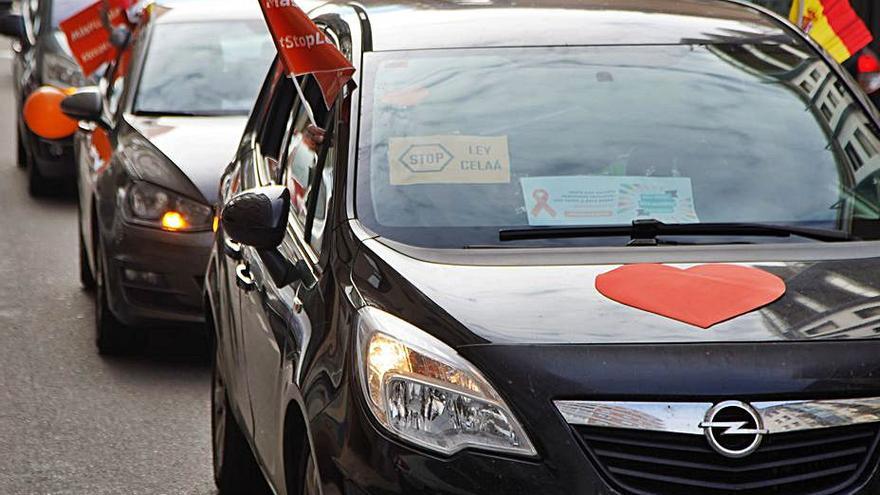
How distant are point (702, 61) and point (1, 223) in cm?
875

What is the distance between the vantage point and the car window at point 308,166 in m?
4.94

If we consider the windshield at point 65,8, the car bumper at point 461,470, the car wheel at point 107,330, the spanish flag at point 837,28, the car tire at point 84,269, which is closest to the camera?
the car bumper at point 461,470

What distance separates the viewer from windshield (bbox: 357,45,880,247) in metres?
4.84

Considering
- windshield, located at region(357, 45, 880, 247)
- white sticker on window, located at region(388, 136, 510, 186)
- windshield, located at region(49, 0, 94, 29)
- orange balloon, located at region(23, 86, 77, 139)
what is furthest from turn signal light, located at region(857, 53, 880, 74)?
windshield, located at region(49, 0, 94, 29)

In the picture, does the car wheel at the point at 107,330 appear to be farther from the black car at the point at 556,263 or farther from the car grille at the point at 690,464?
the car grille at the point at 690,464

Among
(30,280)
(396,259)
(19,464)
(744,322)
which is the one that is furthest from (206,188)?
(744,322)

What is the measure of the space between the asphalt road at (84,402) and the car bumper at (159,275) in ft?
0.94

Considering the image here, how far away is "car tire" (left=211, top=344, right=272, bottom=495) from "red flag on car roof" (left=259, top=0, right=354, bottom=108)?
4.13ft

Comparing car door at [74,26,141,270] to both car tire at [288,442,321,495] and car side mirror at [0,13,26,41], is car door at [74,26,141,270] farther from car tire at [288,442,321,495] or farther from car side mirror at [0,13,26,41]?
car side mirror at [0,13,26,41]

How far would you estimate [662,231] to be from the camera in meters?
4.77

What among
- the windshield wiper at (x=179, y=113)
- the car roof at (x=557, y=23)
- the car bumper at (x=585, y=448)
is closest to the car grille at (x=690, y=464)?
the car bumper at (x=585, y=448)

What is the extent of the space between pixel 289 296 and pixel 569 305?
958mm

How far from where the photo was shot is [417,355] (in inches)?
158

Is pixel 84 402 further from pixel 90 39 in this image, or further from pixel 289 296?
pixel 90 39
